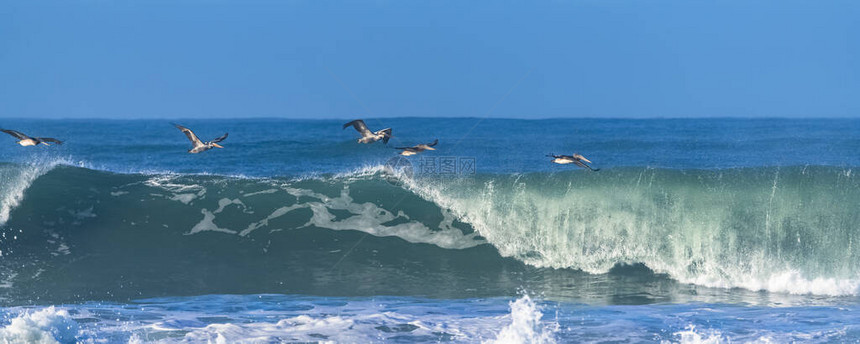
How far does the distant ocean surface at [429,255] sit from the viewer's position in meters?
11.5

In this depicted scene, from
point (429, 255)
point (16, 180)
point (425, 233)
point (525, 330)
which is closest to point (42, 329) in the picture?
point (525, 330)

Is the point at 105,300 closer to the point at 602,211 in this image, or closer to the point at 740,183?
the point at 602,211

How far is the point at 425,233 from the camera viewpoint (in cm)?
1834

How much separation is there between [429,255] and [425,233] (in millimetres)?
1016

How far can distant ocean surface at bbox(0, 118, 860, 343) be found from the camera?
37.8ft

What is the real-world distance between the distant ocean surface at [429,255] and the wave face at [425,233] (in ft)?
0.17

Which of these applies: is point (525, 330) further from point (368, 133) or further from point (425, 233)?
point (425, 233)

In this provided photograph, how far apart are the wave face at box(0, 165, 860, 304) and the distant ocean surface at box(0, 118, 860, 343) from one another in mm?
52

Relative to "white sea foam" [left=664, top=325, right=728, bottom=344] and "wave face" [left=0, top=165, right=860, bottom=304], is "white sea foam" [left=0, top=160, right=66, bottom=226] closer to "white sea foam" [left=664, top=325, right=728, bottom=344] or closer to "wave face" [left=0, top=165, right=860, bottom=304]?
"wave face" [left=0, top=165, right=860, bottom=304]

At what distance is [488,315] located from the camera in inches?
488

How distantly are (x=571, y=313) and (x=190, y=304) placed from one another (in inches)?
227

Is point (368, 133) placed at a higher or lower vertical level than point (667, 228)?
higher

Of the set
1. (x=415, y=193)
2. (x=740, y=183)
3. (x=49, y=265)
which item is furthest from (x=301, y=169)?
(x=740, y=183)

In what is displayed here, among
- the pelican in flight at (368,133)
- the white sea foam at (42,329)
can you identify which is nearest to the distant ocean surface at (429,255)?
the white sea foam at (42,329)
